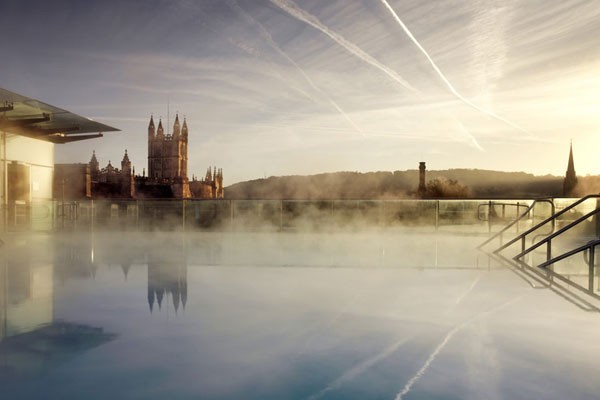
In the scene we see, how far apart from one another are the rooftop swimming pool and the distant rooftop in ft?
25.1

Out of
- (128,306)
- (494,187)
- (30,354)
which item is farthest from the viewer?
(494,187)

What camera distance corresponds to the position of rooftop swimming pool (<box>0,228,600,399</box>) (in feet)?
9.98

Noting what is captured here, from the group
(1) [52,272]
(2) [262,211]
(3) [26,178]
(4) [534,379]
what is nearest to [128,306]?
(1) [52,272]

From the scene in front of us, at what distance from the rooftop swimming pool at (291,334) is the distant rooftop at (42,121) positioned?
765 cm

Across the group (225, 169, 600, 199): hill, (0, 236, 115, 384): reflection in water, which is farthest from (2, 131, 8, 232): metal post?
(225, 169, 600, 199): hill

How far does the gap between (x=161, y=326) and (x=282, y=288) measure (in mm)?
2231

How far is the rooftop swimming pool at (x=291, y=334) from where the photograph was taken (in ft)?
9.98

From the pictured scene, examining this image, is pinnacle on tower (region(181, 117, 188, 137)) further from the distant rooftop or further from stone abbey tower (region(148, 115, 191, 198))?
the distant rooftop

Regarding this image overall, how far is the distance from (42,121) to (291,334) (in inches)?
564

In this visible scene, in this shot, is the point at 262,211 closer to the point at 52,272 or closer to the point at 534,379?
the point at 52,272

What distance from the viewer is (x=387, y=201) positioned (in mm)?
17891

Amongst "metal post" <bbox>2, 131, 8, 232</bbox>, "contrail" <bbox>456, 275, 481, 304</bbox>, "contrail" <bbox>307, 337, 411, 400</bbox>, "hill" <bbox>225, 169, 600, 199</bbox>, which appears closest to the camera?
"contrail" <bbox>307, 337, 411, 400</bbox>

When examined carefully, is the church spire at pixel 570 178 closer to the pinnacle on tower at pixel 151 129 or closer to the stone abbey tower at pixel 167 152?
→ the stone abbey tower at pixel 167 152

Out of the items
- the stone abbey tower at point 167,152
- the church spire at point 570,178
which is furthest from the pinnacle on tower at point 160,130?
the church spire at point 570,178
